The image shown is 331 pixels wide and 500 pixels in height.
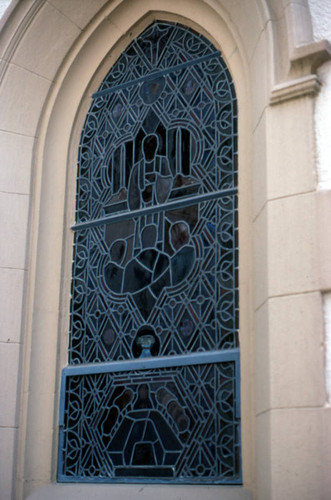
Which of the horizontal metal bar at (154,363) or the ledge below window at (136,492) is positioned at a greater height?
the horizontal metal bar at (154,363)

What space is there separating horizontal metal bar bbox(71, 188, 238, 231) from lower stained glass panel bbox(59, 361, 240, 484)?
0.98m

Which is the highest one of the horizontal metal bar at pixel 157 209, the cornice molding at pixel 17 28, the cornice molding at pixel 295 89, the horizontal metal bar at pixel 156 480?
the cornice molding at pixel 17 28

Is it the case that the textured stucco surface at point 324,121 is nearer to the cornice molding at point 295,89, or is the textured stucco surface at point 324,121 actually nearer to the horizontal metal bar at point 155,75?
the cornice molding at point 295,89

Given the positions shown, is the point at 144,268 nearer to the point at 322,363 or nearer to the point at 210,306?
the point at 210,306

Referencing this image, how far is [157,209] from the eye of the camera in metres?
5.61

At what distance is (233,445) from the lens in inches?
189

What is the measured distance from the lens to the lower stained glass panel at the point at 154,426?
487 centimetres

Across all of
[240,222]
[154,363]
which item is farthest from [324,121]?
[154,363]

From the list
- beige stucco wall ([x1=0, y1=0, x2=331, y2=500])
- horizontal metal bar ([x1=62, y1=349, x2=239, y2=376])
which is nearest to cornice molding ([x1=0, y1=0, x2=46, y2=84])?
beige stucco wall ([x1=0, y1=0, x2=331, y2=500])

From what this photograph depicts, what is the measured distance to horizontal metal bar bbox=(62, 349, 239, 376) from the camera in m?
4.99

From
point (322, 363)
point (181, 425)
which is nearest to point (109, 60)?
point (181, 425)

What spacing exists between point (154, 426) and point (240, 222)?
1250 mm

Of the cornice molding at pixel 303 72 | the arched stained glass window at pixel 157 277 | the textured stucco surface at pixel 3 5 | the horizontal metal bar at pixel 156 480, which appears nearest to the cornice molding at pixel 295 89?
the cornice molding at pixel 303 72

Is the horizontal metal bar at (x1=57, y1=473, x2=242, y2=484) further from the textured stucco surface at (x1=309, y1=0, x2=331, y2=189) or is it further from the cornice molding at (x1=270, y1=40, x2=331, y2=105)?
the cornice molding at (x1=270, y1=40, x2=331, y2=105)
